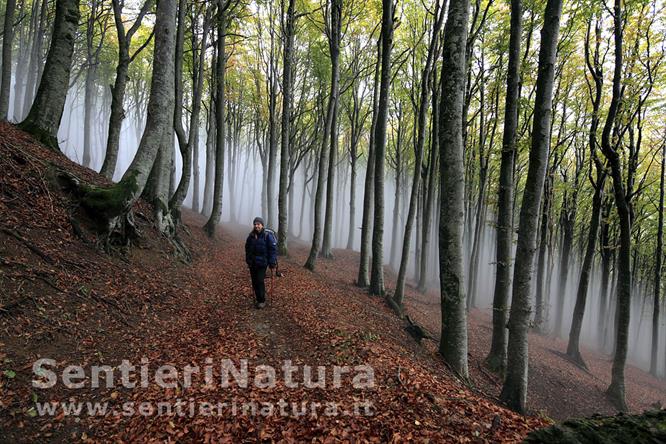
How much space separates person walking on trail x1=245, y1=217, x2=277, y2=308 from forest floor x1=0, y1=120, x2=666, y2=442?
600mm

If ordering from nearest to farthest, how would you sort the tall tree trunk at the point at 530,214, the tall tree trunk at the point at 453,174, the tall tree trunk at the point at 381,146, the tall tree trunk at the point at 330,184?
the tall tree trunk at the point at 530,214 → the tall tree trunk at the point at 453,174 → the tall tree trunk at the point at 381,146 → the tall tree trunk at the point at 330,184

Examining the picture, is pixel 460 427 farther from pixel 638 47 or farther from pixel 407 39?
pixel 407 39

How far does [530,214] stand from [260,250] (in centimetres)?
568

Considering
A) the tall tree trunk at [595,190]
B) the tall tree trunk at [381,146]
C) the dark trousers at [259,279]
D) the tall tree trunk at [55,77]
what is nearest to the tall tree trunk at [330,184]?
the tall tree trunk at [381,146]

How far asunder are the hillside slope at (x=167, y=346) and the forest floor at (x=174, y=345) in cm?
2

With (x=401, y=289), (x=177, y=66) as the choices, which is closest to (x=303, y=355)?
(x=401, y=289)

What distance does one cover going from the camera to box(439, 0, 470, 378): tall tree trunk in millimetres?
5730

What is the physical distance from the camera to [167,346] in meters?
5.14

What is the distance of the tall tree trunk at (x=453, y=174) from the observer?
5730 millimetres

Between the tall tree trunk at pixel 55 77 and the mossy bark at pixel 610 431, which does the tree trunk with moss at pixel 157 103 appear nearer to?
the tall tree trunk at pixel 55 77

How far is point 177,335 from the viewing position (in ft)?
18.5

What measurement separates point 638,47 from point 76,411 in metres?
16.5

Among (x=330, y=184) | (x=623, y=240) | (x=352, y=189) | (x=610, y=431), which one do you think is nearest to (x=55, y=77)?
(x=330, y=184)

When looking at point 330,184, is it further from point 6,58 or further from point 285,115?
point 6,58
